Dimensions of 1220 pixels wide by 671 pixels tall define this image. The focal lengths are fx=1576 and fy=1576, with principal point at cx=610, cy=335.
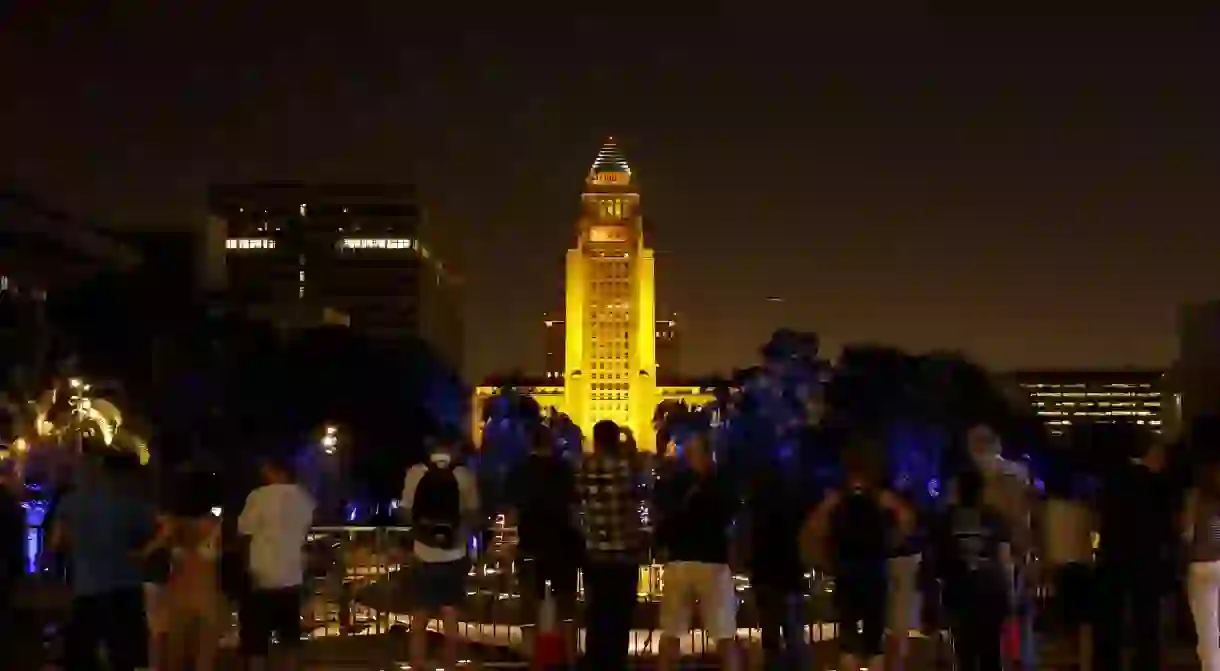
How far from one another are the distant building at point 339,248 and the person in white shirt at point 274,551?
157498mm

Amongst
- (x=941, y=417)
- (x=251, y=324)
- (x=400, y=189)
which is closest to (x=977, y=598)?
(x=251, y=324)

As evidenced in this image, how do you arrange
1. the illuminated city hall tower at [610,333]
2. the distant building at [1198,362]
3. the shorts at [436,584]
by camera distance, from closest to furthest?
the shorts at [436,584] → the distant building at [1198,362] → the illuminated city hall tower at [610,333]

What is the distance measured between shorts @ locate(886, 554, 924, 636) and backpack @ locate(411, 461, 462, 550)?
11.7 ft

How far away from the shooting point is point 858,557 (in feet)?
40.2

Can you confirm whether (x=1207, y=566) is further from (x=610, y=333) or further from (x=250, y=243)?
(x=250, y=243)

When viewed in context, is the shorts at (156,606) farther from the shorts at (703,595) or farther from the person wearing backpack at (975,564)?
the person wearing backpack at (975,564)

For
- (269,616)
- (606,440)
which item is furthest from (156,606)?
(606,440)

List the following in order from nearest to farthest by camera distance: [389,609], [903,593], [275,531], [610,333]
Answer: [275,531] < [903,593] < [389,609] < [610,333]

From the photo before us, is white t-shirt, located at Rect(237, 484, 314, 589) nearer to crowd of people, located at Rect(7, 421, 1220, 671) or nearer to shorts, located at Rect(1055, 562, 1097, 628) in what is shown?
crowd of people, located at Rect(7, 421, 1220, 671)

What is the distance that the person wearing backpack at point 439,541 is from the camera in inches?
514

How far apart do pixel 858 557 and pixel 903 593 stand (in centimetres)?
83

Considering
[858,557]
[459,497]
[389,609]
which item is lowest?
[389,609]

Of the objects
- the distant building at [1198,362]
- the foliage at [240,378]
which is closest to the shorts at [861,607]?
the foliage at [240,378]

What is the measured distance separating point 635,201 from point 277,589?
475ft
